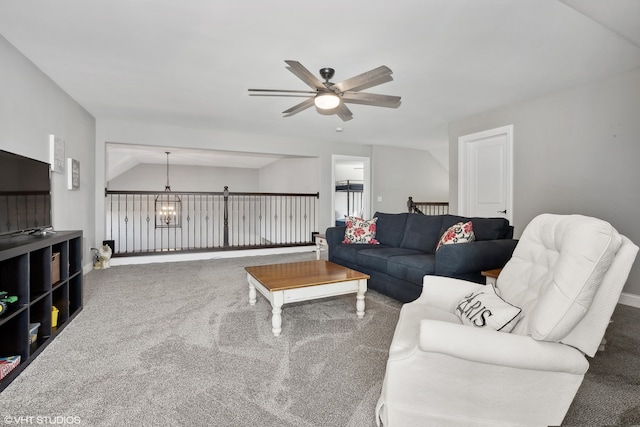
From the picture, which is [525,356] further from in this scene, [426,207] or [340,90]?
[426,207]

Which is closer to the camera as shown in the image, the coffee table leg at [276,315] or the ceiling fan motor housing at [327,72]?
the coffee table leg at [276,315]

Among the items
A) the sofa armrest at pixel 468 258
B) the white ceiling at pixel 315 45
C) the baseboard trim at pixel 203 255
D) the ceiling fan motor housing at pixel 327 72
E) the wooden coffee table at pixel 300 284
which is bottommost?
→ the baseboard trim at pixel 203 255

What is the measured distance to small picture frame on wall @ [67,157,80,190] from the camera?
3922 millimetres

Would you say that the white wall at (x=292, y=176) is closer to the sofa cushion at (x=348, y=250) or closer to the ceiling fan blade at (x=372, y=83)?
the sofa cushion at (x=348, y=250)

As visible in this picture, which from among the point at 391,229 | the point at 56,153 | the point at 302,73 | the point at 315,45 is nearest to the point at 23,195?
the point at 56,153

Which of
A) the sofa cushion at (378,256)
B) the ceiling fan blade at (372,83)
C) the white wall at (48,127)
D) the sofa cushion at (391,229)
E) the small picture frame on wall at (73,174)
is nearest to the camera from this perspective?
the ceiling fan blade at (372,83)

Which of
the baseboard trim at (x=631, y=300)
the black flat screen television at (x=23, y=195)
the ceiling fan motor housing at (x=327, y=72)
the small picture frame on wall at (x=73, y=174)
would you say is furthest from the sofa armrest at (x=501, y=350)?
the small picture frame on wall at (x=73, y=174)

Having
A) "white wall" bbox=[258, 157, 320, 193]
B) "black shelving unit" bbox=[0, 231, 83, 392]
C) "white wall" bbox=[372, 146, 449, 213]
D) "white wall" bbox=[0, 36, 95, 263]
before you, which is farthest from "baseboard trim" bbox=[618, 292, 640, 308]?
"white wall" bbox=[0, 36, 95, 263]

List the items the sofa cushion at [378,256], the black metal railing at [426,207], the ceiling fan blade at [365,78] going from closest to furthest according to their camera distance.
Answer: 1. the ceiling fan blade at [365,78]
2. the sofa cushion at [378,256]
3. the black metal railing at [426,207]

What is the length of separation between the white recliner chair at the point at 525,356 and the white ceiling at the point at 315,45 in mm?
1821

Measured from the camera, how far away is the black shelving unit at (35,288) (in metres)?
1.95

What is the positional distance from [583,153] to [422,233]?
1.96m

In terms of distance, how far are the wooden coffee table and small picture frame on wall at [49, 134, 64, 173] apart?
2461 mm

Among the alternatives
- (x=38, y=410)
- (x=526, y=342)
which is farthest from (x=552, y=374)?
(x=38, y=410)
